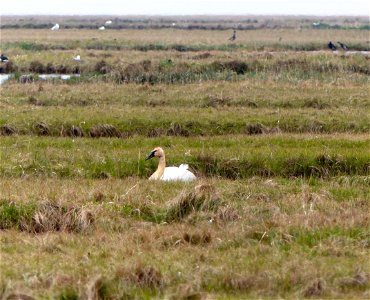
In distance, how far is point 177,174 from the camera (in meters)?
13.7

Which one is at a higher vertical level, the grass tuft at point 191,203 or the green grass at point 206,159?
the grass tuft at point 191,203

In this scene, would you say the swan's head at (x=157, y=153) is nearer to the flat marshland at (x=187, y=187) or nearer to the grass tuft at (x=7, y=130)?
the flat marshland at (x=187, y=187)

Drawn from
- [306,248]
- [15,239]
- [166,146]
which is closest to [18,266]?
[15,239]

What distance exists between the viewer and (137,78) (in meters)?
27.5

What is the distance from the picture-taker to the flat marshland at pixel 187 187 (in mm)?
7992

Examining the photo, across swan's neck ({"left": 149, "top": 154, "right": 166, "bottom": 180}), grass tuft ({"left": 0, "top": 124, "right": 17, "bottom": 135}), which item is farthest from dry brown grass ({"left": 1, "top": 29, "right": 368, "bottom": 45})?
swan's neck ({"left": 149, "top": 154, "right": 166, "bottom": 180})

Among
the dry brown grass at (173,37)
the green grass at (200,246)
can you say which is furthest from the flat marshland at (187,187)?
the dry brown grass at (173,37)

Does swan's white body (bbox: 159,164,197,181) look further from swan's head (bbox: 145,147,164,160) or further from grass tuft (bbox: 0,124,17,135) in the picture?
grass tuft (bbox: 0,124,17,135)

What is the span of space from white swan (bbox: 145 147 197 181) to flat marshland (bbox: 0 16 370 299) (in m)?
0.49

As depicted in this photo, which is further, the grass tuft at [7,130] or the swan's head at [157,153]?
the grass tuft at [7,130]

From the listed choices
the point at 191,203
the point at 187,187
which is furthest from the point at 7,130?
the point at 191,203

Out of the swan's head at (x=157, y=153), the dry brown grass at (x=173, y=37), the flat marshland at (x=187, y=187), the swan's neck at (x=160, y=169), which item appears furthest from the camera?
the dry brown grass at (x=173, y=37)

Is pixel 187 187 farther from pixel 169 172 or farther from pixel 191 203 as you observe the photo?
pixel 169 172

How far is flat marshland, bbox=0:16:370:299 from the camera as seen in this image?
799 centimetres
